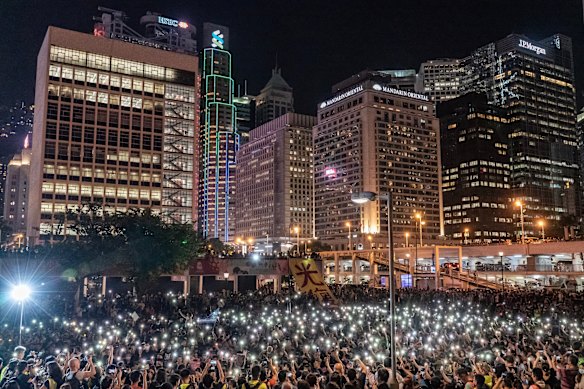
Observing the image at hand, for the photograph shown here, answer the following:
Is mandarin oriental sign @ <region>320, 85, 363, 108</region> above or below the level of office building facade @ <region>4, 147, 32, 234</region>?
above

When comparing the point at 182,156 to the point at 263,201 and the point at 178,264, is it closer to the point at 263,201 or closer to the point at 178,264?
the point at 178,264

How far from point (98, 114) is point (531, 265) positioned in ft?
220

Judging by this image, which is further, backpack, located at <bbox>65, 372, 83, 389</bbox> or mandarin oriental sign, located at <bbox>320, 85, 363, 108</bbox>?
mandarin oriental sign, located at <bbox>320, 85, 363, 108</bbox>

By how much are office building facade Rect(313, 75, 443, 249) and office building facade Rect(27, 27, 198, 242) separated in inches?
2579

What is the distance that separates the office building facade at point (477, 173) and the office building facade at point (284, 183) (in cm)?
4531

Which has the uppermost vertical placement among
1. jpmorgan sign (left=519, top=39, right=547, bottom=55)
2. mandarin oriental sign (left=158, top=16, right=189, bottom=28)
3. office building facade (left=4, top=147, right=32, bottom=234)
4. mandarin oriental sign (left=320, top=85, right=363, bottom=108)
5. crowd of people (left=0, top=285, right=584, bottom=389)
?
jpmorgan sign (left=519, top=39, right=547, bottom=55)

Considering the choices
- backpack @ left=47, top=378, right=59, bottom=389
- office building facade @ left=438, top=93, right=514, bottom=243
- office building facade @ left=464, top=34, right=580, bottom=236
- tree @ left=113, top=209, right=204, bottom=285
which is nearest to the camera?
backpack @ left=47, top=378, right=59, bottom=389

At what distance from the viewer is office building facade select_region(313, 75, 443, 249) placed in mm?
148750

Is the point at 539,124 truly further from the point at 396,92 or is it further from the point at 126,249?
the point at 126,249

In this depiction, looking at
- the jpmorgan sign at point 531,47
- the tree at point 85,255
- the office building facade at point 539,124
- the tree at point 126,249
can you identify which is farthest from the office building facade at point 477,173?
the tree at point 85,255

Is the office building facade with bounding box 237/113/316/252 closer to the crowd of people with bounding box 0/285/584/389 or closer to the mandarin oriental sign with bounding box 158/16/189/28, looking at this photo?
the mandarin oriental sign with bounding box 158/16/189/28

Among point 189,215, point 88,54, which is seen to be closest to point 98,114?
point 88,54

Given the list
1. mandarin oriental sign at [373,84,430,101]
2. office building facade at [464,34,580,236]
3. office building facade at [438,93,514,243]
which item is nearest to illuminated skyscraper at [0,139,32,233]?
mandarin oriental sign at [373,84,430,101]

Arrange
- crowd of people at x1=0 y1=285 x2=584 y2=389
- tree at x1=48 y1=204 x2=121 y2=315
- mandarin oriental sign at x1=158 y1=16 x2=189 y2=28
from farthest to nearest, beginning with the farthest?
mandarin oriental sign at x1=158 y1=16 x2=189 y2=28
tree at x1=48 y1=204 x2=121 y2=315
crowd of people at x1=0 y1=285 x2=584 y2=389
